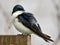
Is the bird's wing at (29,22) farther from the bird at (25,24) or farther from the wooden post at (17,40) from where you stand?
the wooden post at (17,40)

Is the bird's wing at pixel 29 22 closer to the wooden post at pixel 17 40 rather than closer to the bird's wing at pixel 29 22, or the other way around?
the bird's wing at pixel 29 22

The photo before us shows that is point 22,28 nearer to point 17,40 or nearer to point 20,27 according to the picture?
point 20,27

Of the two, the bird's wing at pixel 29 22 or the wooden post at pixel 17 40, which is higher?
the bird's wing at pixel 29 22

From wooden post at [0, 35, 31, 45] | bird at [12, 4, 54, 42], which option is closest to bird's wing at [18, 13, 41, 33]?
bird at [12, 4, 54, 42]

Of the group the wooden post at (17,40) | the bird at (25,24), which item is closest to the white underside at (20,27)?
the bird at (25,24)

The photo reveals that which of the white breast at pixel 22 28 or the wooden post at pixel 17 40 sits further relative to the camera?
the white breast at pixel 22 28

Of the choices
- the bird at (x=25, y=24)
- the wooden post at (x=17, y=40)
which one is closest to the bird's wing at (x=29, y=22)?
the bird at (x=25, y=24)

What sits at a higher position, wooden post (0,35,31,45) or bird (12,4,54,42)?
bird (12,4,54,42)

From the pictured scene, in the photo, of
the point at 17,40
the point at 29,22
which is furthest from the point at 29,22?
the point at 17,40

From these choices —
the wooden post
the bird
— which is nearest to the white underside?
the bird

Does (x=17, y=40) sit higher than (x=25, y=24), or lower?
lower

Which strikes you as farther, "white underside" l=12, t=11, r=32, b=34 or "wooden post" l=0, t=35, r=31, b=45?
"white underside" l=12, t=11, r=32, b=34

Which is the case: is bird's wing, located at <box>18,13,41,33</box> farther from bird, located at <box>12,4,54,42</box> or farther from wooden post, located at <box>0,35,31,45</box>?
wooden post, located at <box>0,35,31,45</box>

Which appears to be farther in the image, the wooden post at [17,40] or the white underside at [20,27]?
the white underside at [20,27]
